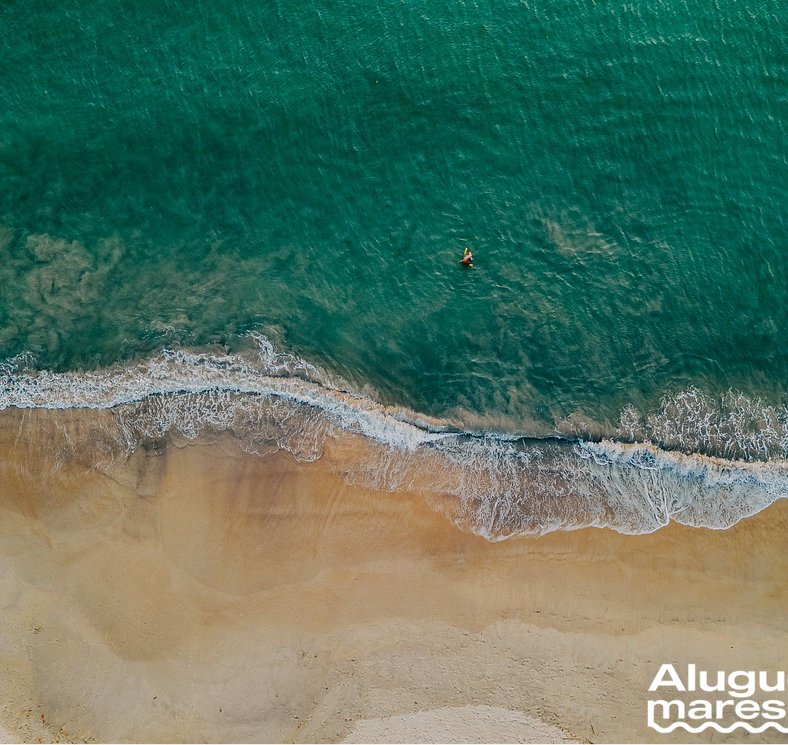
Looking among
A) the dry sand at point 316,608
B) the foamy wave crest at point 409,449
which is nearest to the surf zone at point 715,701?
the dry sand at point 316,608

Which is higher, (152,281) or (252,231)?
(252,231)

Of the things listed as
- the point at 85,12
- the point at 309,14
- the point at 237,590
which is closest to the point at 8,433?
the point at 237,590

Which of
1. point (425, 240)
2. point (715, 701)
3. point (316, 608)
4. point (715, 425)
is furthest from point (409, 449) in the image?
point (715, 701)

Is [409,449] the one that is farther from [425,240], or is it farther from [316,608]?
[425,240]

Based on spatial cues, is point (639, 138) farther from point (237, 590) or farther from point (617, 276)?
point (237, 590)

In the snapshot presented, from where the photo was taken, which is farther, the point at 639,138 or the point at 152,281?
the point at 639,138

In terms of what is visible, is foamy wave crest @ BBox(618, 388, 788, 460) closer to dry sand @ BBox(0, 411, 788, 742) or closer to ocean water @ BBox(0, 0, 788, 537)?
ocean water @ BBox(0, 0, 788, 537)
